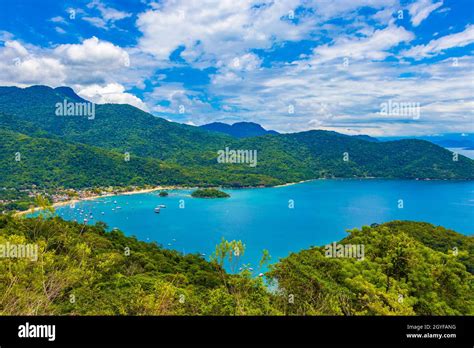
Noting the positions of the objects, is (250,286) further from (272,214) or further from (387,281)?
(272,214)

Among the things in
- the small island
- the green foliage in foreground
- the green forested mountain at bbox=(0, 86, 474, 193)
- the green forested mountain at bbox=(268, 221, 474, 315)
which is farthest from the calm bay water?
the green foliage in foreground

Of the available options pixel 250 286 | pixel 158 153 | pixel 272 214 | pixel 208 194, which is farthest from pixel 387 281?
pixel 158 153

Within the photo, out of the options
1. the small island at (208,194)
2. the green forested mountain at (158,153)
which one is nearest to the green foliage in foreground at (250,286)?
the small island at (208,194)

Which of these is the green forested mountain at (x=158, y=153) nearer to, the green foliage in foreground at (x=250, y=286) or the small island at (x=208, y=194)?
the small island at (x=208, y=194)
